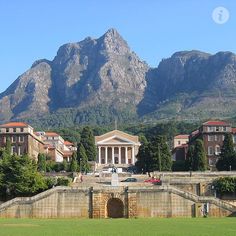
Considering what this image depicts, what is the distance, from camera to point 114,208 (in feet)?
193

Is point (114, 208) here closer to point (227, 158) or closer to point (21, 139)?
point (227, 158)

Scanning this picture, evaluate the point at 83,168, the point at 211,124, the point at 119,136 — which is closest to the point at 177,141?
the point at 119,136

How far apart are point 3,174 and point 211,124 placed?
211ft

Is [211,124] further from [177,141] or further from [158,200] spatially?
[158,200]

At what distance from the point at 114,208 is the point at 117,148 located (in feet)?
284

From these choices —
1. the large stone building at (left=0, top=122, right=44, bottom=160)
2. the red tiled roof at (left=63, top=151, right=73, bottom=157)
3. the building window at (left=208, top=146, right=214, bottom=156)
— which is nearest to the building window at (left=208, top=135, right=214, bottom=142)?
the building window at (left=208, top=146, right=214, bottom=156)

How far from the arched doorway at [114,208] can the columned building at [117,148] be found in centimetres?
8346

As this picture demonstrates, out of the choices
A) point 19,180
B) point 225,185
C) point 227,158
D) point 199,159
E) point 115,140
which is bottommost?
point 225,185

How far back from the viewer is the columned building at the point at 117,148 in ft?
471

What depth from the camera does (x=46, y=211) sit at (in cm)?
5678

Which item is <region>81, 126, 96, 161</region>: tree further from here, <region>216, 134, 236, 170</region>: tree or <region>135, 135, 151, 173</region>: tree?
<region>216, 134, 236, 170</region>: tree

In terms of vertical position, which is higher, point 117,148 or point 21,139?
point 117,148

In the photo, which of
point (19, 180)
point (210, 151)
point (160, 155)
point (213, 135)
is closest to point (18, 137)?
point (160, 155)

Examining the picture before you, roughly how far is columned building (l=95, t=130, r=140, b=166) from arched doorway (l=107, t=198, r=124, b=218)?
83.5 meters
